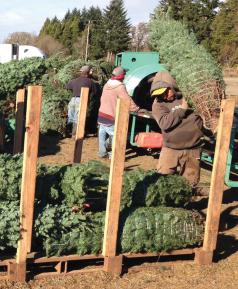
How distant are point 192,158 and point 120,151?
Answer: 6.13ft

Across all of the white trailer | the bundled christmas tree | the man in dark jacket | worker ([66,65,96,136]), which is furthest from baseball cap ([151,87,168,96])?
the white trailer

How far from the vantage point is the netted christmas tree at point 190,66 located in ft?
24.5

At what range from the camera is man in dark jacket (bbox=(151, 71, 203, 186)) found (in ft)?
19.2

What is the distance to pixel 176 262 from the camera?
5.03 meters

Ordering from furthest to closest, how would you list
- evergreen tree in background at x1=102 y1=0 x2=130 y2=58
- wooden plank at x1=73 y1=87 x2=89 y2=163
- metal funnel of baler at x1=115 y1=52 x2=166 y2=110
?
evergreen tree in background at x1=102 y1=0 x2=130 y2=58 < metal funnel of baler at x1=115 y1=52 x2=166 y2=110 < wooden plank at x1=73 y1=87 x2=89 y2=163

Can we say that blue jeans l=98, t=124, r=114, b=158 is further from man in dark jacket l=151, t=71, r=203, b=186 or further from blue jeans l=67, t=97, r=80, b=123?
man in dark jacket l=151, t=71, r=203, b=186

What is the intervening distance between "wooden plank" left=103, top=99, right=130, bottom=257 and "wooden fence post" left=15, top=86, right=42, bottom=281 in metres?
0.65

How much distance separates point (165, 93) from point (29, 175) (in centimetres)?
223

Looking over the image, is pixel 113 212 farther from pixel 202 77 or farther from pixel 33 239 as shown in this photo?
pixel 202 77

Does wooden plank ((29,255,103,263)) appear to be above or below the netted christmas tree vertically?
below

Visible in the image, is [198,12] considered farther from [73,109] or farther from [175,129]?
[175,129]

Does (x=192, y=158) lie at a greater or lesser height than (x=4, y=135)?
greater

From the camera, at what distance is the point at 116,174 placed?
4.48m

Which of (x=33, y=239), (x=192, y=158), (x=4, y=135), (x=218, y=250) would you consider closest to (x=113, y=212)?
(x=33, y=239)
